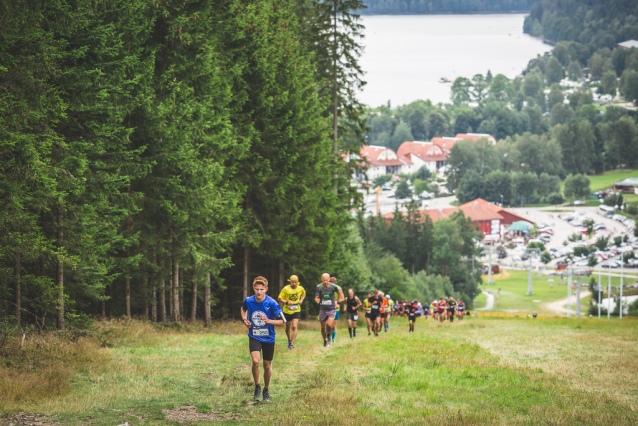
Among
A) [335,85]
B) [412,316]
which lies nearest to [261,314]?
[412,316]

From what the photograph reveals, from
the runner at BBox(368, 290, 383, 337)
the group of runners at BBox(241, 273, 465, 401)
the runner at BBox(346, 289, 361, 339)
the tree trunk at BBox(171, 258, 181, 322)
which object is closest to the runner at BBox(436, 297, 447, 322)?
the group of runners at BBox(241, 273, 465, 401)

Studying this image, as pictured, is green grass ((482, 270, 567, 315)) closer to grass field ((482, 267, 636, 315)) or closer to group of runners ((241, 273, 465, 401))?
grass field ((482, 267, 636, 315))

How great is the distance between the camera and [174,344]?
16438 mm

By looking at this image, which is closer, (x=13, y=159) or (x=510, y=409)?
(x=510, y=409)

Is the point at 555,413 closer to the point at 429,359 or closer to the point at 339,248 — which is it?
the point at 429,359

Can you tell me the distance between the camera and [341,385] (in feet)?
38.4

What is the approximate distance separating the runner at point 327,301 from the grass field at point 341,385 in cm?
66

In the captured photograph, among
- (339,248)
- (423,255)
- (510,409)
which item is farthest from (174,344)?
(423,255)

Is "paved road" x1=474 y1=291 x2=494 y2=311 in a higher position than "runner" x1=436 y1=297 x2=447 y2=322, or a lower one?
lower

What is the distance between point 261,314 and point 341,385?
7.96 feet

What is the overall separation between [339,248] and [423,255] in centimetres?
8550

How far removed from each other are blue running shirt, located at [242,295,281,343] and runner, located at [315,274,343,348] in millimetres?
6310

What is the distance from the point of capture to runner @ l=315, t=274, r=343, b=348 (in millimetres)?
17000

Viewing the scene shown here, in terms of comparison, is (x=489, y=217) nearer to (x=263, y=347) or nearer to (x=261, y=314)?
(x=263, y=347)
